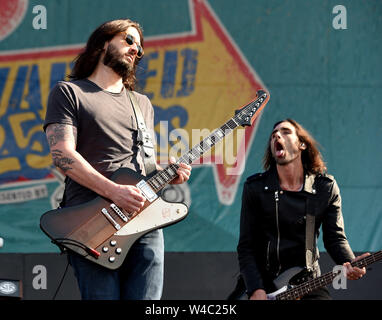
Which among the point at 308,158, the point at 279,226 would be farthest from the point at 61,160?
the point at 308,158

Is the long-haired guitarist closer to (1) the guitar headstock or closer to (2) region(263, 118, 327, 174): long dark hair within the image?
(2) region(263, 118, 327, 174): long dark hair

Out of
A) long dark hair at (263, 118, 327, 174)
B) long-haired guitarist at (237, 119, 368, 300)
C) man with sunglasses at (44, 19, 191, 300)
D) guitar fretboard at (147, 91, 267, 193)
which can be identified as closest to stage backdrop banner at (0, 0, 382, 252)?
long dark hair at (263, 118, 327, 174)

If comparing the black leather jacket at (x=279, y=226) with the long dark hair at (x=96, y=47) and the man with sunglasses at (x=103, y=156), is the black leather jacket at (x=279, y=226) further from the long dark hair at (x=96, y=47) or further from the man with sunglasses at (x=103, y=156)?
the long dark hair at (x=96, y=47)

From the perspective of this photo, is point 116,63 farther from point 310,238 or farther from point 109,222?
point 310,238

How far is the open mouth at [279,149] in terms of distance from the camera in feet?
15.9

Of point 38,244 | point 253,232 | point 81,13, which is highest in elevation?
point 81,13

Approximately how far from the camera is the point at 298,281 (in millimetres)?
4473

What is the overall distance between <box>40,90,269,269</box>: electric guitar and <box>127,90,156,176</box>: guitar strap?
0.26ft

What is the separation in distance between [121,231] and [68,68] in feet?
11.3

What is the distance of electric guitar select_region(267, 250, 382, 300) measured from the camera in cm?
442

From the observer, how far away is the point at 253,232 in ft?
15.4
